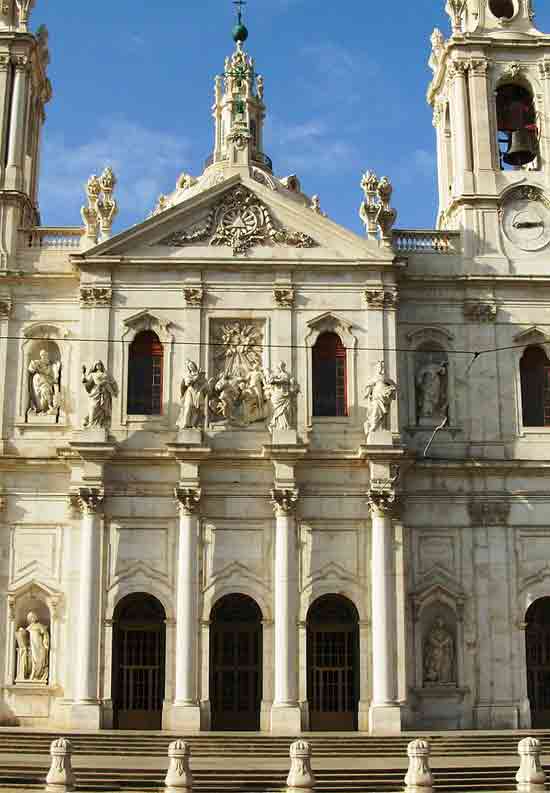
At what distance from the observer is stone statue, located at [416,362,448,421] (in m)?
32.5

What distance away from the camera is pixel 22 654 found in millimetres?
30484

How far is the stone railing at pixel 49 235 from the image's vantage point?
3338cm

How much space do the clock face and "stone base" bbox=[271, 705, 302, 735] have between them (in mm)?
13992

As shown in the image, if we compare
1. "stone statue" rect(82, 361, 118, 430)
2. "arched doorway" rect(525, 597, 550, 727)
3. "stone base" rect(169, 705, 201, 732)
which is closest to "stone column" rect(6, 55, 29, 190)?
"stone statue" rect(82, 361, 118, 430)

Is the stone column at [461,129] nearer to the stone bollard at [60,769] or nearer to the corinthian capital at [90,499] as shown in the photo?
the corinthian capital at [90,499]

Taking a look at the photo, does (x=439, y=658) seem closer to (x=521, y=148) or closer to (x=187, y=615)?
(x=187, y=615)

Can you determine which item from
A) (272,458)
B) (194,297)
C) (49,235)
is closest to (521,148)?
(194,297)

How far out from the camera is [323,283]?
3238 centimetres

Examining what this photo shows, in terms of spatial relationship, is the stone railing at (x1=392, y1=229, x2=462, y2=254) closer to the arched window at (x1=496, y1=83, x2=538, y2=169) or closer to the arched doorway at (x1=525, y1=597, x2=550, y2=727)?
the arched window at (x1=496, y1=83, x2=538, y2=169)

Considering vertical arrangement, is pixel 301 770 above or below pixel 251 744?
below

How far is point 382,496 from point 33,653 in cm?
947

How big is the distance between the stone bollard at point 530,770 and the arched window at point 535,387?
12.5 metres

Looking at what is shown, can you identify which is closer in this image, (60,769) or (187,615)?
(60,769)

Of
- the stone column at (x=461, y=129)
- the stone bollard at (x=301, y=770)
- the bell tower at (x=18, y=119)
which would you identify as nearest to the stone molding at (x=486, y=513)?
the stone column at (x=461, y=129)
